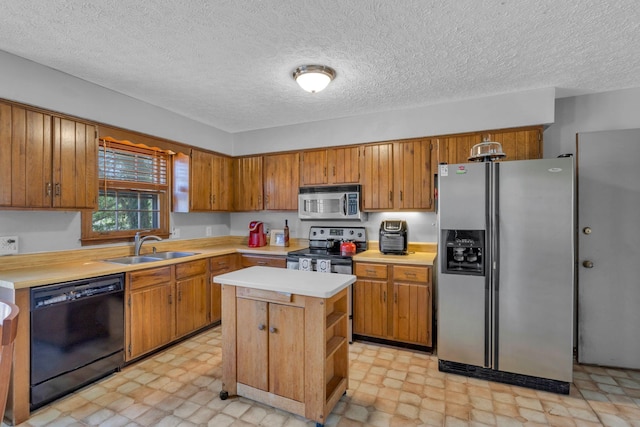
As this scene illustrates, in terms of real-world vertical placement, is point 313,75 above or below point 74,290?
above

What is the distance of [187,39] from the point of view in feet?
6.82

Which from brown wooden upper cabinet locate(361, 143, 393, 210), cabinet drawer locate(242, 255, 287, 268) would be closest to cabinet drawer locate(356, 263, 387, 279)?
brown wooden upper cabinet locate(361, 143, 393, 210)

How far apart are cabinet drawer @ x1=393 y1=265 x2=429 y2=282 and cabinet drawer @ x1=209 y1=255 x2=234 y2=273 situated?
198 cm

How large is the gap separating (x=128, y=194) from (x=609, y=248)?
4762 millimetres

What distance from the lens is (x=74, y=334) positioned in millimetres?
2305

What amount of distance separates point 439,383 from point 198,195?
323 centimetres

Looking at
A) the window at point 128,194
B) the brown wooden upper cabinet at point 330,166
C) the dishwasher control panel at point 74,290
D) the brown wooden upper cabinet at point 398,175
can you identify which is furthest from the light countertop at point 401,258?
the window at point 128,194

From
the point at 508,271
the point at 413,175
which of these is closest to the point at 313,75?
the point at 413,175

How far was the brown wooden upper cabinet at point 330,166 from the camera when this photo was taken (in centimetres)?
371

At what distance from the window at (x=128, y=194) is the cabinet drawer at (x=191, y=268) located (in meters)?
0.71

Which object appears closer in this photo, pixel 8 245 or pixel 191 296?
pixel 8 245

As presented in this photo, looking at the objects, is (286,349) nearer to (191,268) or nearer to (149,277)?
(149,277)

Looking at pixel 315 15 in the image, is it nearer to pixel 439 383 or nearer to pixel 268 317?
pixel 268 317

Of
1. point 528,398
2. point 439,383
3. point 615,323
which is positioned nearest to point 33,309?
point 439,383
